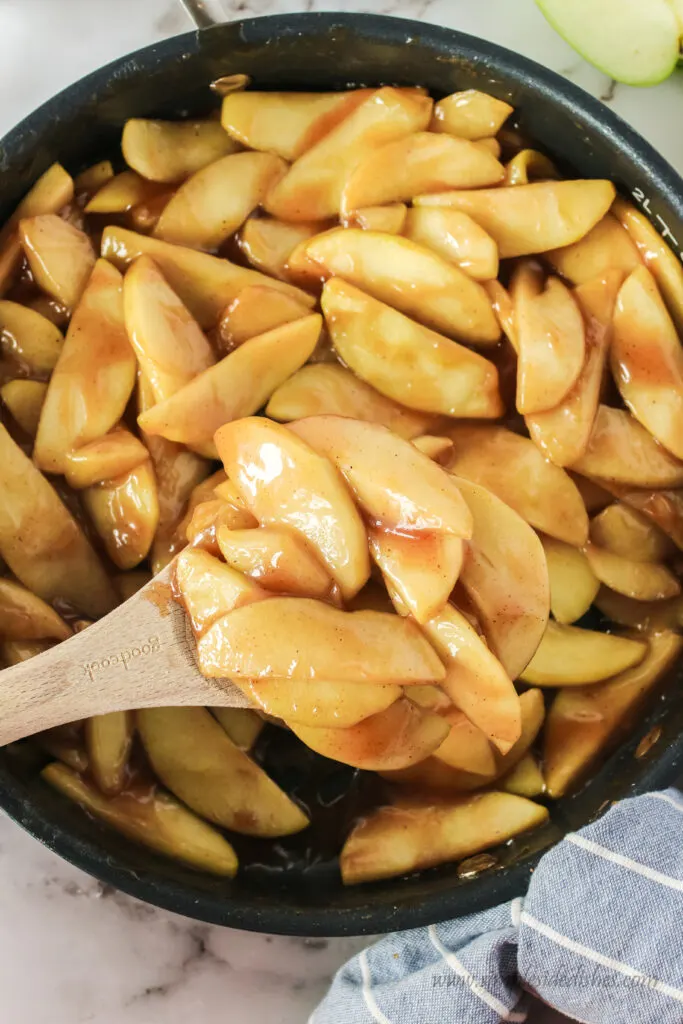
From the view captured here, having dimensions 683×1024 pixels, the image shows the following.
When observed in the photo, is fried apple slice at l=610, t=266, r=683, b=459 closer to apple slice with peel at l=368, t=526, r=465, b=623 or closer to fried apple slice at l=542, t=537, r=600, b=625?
fried apple slice at l=542, t=537, r=600, b=625

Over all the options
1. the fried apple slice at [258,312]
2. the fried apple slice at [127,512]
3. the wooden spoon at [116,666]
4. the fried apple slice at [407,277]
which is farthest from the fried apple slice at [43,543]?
the fried apple slice at [407,277]

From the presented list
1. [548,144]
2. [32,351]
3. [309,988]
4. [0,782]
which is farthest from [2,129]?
[309,988]

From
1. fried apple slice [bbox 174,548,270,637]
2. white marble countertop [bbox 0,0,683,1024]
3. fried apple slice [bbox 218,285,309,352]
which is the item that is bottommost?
white marble countertop [bbox 0,0,683,1024]

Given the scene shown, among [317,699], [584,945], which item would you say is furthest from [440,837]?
[317,699]

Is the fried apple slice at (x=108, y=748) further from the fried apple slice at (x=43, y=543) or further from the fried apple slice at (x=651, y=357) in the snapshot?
the fried apple slice at (x=651, y=357)

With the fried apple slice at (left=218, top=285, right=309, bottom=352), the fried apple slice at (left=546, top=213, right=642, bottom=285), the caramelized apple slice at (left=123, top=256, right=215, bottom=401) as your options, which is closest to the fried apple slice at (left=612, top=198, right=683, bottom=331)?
the fried apple slice at (left=546, top=213, right=642, bottom=285)

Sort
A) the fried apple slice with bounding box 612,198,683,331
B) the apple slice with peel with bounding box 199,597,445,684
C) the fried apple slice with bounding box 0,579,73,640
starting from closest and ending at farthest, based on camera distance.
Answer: the apple slice with peel with bounding box 199,597,445,684 < the fried apple slice with bounding box 0,579,73,640 < the fried apple slice with bounding box 612,198,683,331
